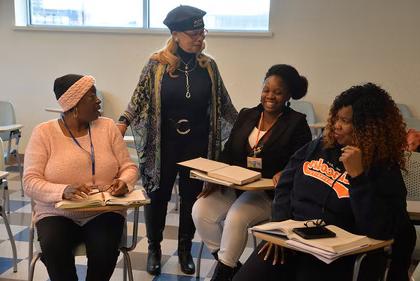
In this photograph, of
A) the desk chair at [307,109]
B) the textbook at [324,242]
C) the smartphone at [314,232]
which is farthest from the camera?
the desk chair at [307,109]

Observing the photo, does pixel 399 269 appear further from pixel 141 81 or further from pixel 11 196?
pixel 11 196

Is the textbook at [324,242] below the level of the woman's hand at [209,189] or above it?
above

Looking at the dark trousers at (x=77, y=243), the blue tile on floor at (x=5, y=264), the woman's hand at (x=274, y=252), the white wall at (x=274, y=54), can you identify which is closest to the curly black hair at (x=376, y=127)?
the woman's hand at (x=274, y=252)

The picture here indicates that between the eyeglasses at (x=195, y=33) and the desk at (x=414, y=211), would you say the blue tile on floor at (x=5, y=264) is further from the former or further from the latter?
the desk at (x=414, y=211)

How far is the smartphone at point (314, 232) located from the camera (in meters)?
1.79

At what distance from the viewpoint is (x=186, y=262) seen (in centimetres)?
304

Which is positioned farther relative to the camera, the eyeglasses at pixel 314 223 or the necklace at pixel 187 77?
the necklace at pixel 187 77

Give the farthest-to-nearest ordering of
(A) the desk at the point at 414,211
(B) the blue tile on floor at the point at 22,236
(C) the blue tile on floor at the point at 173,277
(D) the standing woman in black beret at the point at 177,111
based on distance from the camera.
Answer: (B) the blue tile on floor at the point at 22,236 → (C) the blue tile on floor at the point at 173,277 → (D) the standing woman in black beret at the point at 177,111 → (A) the desk at the point at 414,211

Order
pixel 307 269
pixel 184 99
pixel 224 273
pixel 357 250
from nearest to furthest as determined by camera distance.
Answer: pixel 357 250
pixel 307 269
pixel 224 273
pixel 184 99

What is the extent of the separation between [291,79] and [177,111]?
66 cm

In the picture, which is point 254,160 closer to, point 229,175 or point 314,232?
point 229,175

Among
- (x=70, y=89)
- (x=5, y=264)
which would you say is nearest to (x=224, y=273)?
(x=70, y=89)

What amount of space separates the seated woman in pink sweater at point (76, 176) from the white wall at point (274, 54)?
3210mm

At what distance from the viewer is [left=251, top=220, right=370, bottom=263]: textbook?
5.53ft
